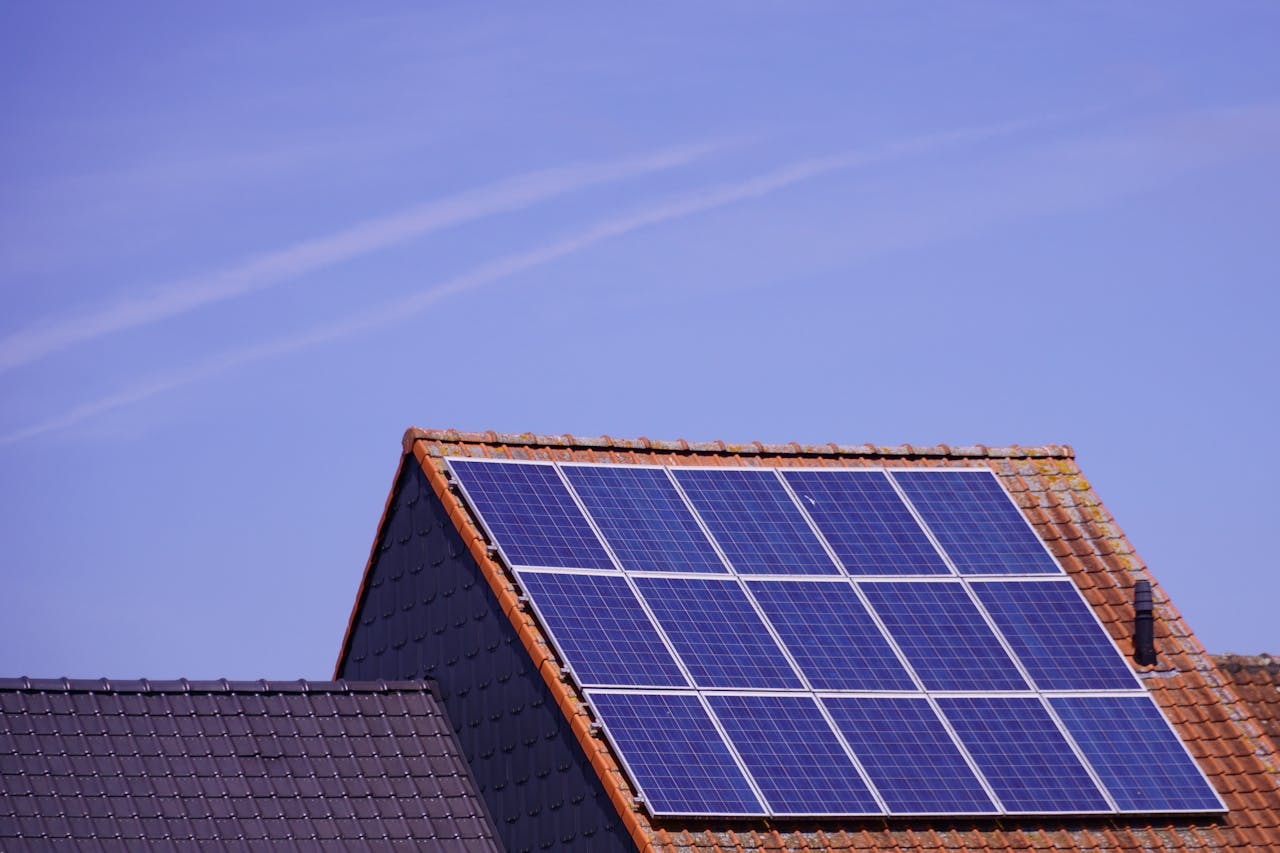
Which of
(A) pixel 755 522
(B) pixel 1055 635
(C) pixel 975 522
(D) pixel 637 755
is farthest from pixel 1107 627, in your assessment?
(D) pixel 637 755

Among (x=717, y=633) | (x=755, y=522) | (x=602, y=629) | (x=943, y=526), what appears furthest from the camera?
(x=943, y=526)

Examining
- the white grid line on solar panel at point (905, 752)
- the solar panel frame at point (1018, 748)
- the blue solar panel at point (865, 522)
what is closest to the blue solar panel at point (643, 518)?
the blue solar panel at point (865, 522)

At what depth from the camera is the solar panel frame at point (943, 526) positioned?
1003 inches

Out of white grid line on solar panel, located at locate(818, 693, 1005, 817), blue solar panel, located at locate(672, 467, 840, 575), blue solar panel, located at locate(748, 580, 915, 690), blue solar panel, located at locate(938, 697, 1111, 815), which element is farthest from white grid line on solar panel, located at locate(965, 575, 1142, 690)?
blue solar panel, located at locate(672, 467, 840, 575)

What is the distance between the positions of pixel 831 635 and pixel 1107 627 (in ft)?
11.5

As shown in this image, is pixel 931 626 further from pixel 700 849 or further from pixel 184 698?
pixel 184 698

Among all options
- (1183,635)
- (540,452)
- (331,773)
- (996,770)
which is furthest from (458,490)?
(1183,635)

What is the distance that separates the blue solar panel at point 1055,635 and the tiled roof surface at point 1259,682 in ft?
6.31

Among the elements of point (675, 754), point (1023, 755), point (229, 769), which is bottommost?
point (1023, 755)

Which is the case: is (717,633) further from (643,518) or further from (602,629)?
(643,518)

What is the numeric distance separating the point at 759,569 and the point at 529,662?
9.65 ft

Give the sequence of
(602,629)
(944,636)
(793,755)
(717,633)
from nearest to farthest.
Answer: (793,755) → (602,629) → (717,633) → (944,636)

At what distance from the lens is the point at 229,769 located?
2316cm

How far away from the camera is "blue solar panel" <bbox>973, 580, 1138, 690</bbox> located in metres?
24.4
